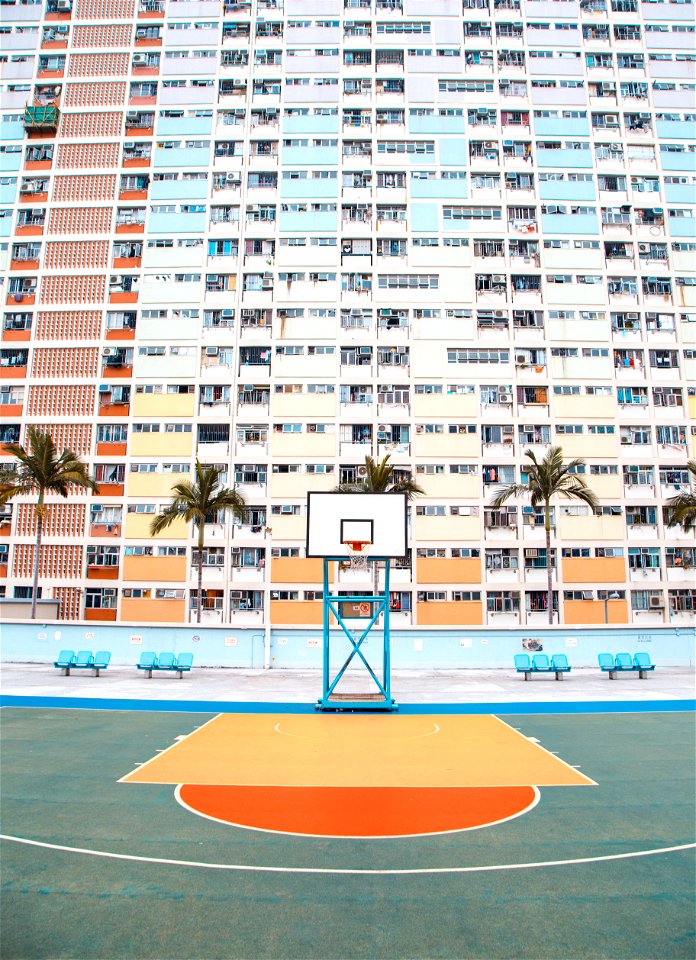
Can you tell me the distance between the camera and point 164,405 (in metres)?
41.6

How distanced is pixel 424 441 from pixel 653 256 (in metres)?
20.4

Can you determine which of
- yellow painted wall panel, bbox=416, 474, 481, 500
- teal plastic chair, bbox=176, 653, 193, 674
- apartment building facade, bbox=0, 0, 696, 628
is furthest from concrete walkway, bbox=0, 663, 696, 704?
yellow painted wall panel, bbox=416, 474, 481, 500

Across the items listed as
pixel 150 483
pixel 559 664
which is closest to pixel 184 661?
pixel 559 664

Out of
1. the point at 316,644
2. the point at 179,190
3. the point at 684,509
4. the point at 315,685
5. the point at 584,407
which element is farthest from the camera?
the point at 179,190

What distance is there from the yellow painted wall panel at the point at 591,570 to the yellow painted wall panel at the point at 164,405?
25189 millimetres

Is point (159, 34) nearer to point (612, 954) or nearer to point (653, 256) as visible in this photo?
point (653, 256)

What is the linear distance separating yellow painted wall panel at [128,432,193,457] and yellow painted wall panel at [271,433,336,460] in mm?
5484

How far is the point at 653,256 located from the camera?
1729 inches

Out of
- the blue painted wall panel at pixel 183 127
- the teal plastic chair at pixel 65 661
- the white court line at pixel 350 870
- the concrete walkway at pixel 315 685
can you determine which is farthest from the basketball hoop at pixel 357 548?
the blue painted wall panel at pixel 183 127

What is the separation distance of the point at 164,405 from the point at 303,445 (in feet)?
30.4

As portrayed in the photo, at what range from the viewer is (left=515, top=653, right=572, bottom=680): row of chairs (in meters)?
25.5

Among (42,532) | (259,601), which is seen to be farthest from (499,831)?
(42,532)

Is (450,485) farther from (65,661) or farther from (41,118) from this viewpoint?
(41,118)

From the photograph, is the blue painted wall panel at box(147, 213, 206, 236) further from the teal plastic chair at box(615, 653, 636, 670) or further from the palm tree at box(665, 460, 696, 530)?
the teal plastic chair at box(615, 653, 636, 670)
